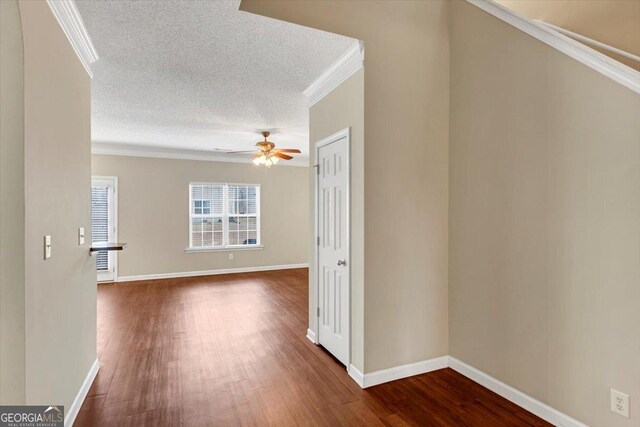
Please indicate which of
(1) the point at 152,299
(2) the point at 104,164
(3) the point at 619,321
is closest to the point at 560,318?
(3) the point at 619,321

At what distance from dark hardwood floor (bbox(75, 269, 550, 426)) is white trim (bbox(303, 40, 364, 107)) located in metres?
2.59

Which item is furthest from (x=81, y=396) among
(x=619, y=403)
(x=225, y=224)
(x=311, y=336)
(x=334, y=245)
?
(x=225, y=224)

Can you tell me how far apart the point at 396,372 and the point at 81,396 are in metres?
2.40

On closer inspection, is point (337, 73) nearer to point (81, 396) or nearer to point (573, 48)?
point (573, 48)

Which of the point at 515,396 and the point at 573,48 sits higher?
the point at 573,48

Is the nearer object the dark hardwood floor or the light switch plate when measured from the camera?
the light switch plate

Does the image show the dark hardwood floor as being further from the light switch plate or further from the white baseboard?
the light switch plate

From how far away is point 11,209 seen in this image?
1450mm

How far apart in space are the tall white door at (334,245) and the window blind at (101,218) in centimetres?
515

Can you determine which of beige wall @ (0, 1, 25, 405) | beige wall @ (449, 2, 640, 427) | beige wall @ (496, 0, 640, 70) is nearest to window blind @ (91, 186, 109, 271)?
beige wall @ (0, 1, 25, 405)

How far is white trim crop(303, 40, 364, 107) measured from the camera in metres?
2.54

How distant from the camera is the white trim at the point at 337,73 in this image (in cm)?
254

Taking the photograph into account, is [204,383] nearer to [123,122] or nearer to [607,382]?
[607,382]

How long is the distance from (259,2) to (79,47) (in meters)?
1.35
